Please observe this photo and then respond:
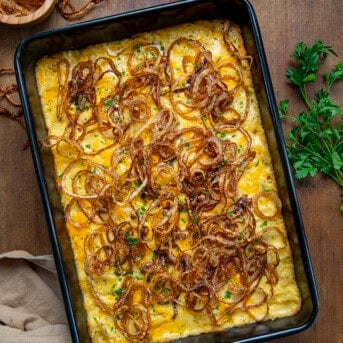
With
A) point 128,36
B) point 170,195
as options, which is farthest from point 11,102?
point 170,195

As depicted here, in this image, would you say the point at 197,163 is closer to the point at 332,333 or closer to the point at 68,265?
the point at 68,265

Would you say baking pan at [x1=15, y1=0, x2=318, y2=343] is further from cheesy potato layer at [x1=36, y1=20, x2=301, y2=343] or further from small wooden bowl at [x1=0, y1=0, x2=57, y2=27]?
small wooden bowl at [x1=0, y1=0, x2=57, y2=27]

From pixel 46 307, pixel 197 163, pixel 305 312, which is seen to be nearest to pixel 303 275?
pixel 305 312

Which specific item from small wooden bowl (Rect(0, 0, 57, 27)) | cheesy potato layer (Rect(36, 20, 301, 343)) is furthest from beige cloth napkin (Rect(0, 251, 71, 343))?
small wooden bowl (Rect(0, 0, 57, 27))

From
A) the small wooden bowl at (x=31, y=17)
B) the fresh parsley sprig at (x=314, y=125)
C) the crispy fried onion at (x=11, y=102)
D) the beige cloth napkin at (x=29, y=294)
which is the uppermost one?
the small wooden bowl at (x=31, y=17)

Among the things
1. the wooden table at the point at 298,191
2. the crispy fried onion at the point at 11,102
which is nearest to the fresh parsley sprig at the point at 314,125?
the wooden table at the point at 298,191

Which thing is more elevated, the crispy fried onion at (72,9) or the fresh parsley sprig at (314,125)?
the crispy fried onion at (72,9)

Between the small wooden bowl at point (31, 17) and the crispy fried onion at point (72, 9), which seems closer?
the small wooden bowl at point (31, 17)

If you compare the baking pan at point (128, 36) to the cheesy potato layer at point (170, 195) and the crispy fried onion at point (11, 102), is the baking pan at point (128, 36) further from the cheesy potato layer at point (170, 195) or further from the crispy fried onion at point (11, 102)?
the crispy fried onion at point (11, 102)
